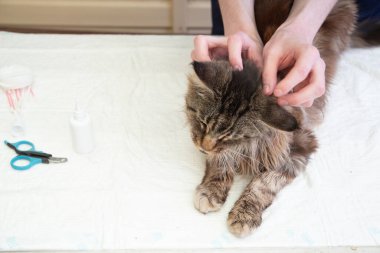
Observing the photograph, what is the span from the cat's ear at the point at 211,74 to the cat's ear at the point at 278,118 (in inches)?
4.8

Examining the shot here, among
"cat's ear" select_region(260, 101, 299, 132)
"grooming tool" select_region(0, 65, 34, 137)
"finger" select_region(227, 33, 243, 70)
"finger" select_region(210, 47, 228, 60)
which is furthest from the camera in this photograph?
"grooming tool" select_region(0, 65, 34, 137)

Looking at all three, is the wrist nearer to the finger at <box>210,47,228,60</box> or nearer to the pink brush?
the finger at <box>210,47,228,60</box>

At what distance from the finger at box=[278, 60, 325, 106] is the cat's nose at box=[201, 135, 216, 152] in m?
0.19

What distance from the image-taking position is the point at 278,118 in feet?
2.78

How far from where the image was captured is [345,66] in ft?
4.97

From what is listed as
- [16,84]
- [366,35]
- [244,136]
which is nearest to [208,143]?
[244,136]

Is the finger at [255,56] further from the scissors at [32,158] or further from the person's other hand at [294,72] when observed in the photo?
the scissors at [32,158]

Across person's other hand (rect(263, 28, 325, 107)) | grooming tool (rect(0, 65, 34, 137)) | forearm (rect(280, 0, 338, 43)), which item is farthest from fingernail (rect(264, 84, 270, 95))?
grooming tool (rect(0, 65, 34, 137))

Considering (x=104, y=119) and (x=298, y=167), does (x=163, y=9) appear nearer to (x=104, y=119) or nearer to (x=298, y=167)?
(x=104, y=119)

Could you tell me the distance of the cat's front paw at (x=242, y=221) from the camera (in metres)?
0.95

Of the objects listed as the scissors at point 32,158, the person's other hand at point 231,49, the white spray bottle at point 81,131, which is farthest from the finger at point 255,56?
the scissors at point 32,158

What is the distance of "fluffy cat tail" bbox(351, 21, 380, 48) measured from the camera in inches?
62.4

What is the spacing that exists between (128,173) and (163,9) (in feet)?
4.41

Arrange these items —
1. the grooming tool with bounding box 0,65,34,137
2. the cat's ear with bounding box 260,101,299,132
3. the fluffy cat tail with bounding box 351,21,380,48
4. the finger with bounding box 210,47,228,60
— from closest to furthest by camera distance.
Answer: the cat's ear with bounding box 260,101,299,132, the finger with bounding box 210,47,228,60, the grooming tool with bounding box 0,65,34,137, the fluffy cat tail with bounding box 351,21,380,48
